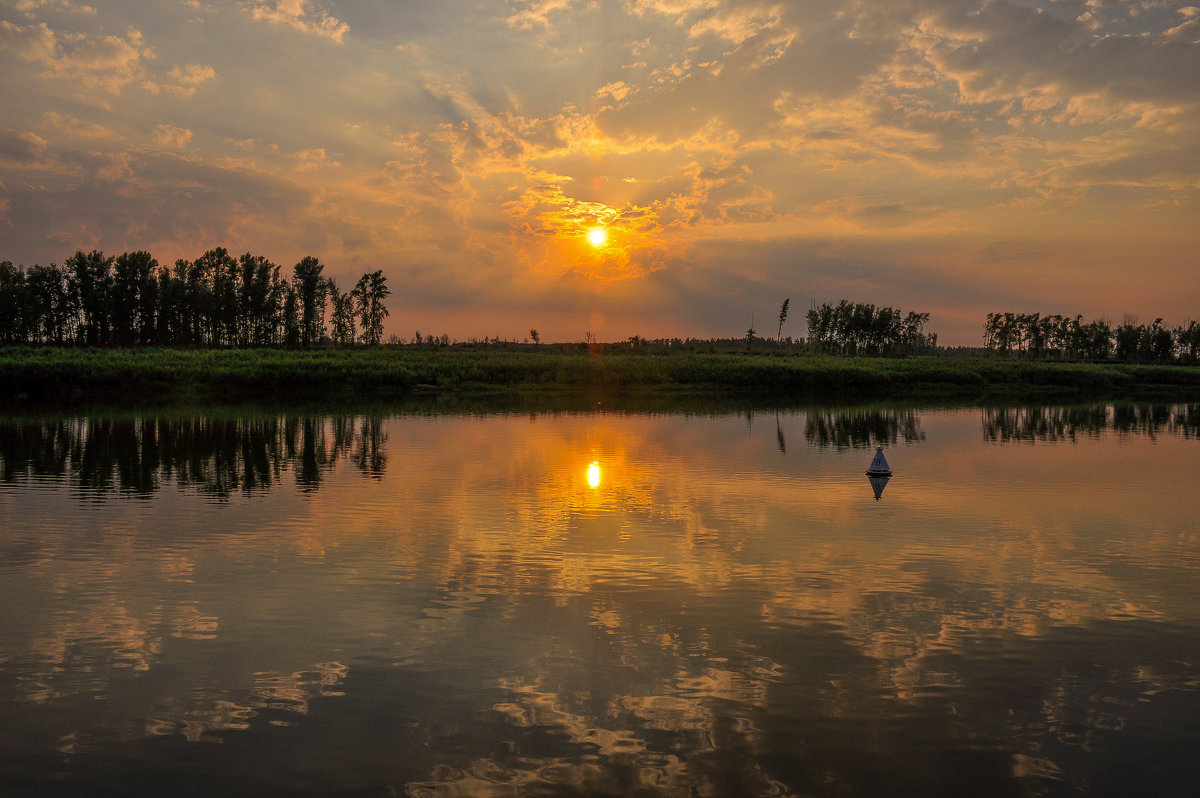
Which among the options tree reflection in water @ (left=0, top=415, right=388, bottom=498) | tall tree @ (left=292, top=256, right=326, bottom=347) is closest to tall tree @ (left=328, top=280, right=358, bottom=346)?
tall tree @ (left=292, top=256, right=326, bottom=347)

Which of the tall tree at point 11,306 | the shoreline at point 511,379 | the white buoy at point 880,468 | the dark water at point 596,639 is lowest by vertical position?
the dark water at point 596,639

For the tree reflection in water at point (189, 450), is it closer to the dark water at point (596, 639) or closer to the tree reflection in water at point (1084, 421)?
the dark water at point (596, 639)

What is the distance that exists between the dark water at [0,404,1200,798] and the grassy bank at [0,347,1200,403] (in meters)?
56.0

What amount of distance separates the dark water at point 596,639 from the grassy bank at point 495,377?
184 feet

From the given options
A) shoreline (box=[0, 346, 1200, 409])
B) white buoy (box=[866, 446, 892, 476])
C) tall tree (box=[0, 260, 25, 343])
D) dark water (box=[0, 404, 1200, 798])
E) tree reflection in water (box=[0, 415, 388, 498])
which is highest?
tall tree (box=[0, 260, 25, 343])

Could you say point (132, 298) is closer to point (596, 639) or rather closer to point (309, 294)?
point (309, 294)

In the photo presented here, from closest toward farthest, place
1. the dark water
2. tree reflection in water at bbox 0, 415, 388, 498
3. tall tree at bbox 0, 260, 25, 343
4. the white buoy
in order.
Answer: the dark water → the white buoy → tree reflection in water at bbox 0, 415, 388, 498 → tall tree at bbox 0, 260, 25, 343

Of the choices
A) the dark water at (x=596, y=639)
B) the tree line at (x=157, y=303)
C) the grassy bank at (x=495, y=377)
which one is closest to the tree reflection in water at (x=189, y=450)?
the dark water at (x=596, y=639)

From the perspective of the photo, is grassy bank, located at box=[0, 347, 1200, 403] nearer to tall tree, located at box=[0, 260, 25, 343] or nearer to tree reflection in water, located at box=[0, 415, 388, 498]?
tall tree, located at box=[0, 260, 25, 343]

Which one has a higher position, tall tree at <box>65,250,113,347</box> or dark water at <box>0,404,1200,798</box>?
tall tree at <box>65,250,113,347</box>

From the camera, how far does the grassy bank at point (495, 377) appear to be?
7394cm

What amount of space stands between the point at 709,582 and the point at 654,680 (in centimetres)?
418

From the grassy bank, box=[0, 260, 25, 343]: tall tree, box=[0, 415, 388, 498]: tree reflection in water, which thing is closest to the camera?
box=[0, 415, 388, 498]: tree reflection in water

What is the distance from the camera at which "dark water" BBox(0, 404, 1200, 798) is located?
7781 mm
